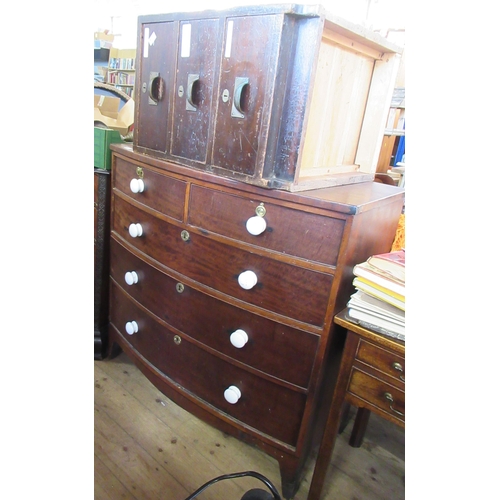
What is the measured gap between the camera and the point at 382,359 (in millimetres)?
934

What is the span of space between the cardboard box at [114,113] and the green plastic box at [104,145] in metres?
0.43

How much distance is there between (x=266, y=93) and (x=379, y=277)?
51cm

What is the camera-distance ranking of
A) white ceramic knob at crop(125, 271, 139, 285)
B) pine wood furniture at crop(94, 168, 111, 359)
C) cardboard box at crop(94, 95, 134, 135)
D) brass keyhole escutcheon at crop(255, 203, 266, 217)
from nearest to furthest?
brass keyhole escutcheon at crop(255, 203, 266, 217) < white ceramic knob at crop(125, 271, 139, 285) < pine wood furniture at crop(94, 168, 111, 359) < cardboard box at crop(94, 95, 134, 135)

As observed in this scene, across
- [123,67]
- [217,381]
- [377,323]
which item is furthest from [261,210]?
[123,67]

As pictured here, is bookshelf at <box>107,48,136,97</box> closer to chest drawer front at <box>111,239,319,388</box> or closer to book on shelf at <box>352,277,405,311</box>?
chest drawer front at <box>111,239,319,388</box>

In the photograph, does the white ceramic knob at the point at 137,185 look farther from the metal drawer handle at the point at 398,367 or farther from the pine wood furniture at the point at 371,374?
the metal drawer handle at the point at 398,367

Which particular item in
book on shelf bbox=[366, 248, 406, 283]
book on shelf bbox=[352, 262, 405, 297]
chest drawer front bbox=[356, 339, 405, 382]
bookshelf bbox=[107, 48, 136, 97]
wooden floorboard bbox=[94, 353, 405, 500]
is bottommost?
wooden floorboard bbox=[94, 353, 405, 500]

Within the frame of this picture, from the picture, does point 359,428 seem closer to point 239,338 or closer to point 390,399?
point 390,399

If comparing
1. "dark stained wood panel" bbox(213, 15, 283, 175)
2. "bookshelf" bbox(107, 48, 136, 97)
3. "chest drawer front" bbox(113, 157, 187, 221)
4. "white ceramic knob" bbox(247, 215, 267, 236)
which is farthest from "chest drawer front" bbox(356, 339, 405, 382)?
"bookshelf" bbox(107, 48, 136, 97)

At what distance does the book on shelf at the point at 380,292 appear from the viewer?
88 centimetres

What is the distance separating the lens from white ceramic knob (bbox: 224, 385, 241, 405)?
117cm

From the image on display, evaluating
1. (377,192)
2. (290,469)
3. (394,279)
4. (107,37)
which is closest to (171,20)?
(377,192)

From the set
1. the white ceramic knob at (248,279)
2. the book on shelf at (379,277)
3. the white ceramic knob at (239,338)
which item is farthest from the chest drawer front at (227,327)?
the book on shelf at (379,277)

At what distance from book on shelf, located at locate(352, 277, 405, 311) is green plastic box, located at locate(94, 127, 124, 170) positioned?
1.07 m
